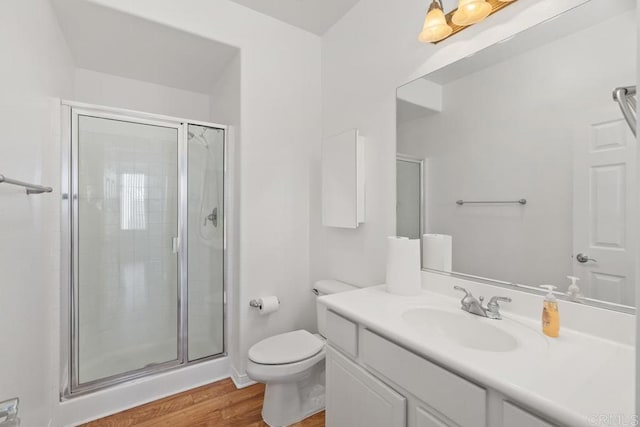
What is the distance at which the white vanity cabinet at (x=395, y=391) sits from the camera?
0.75 meters

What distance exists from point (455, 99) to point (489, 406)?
1.27 metres

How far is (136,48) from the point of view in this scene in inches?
83.3

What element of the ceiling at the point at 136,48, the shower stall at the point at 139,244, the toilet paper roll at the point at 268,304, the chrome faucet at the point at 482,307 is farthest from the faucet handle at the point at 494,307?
the ceiling at the point at 136,48

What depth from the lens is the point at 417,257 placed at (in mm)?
1428

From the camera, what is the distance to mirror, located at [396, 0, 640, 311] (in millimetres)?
939

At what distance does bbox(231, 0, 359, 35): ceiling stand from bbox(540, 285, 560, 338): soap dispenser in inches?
82.6

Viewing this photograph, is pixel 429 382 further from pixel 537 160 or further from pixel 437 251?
pixel 537 160

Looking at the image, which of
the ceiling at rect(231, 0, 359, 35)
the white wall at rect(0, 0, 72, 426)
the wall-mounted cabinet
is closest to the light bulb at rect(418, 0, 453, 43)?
the wall-mounted cabinet

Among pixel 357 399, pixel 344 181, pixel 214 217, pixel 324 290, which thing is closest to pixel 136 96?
pixel 214 217

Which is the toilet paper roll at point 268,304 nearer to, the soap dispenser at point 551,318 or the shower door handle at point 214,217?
the shower door handle at point 214,217

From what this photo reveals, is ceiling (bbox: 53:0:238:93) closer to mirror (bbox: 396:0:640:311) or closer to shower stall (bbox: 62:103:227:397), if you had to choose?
shower stall (bbox: 62:103:227:397)

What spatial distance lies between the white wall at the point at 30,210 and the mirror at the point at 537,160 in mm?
1793

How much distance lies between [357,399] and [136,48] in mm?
2676

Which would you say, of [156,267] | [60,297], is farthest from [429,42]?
[60,297]
